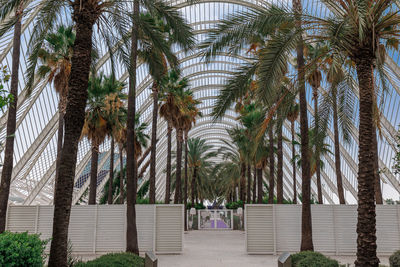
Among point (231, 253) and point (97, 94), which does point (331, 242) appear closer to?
point (231, 253)

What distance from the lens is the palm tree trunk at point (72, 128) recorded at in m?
7.62

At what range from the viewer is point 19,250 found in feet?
20.8

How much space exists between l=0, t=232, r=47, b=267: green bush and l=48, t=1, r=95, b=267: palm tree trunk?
61 cm

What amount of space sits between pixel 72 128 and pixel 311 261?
6.69 metres

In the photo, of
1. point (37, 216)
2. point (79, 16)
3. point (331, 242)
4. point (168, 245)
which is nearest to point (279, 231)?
point (331, 242)

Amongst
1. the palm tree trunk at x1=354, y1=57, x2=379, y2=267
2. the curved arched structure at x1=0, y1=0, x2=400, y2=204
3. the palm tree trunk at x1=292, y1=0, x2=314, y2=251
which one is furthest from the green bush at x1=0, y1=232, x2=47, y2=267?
the curved arched structure at x1=0, y1=0, x2=400, y2=204

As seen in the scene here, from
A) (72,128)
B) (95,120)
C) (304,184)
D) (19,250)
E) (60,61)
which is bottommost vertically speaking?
(19,250)

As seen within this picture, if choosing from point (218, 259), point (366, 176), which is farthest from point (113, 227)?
point (366, 176)

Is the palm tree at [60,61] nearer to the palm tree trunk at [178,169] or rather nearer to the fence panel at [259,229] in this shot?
the fence panel at [259,229]

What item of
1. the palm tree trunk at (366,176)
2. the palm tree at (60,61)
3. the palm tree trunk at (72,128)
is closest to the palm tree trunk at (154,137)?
the palm tree at (60,61)

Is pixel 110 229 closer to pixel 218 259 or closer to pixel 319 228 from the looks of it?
pixel 218 259

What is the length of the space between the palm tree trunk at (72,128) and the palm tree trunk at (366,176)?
19.9 feet

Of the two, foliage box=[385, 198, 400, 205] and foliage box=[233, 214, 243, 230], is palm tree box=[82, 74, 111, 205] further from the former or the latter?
foliage box=[385, 198, 400, 205]

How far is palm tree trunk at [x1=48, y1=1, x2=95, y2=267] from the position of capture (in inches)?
300
